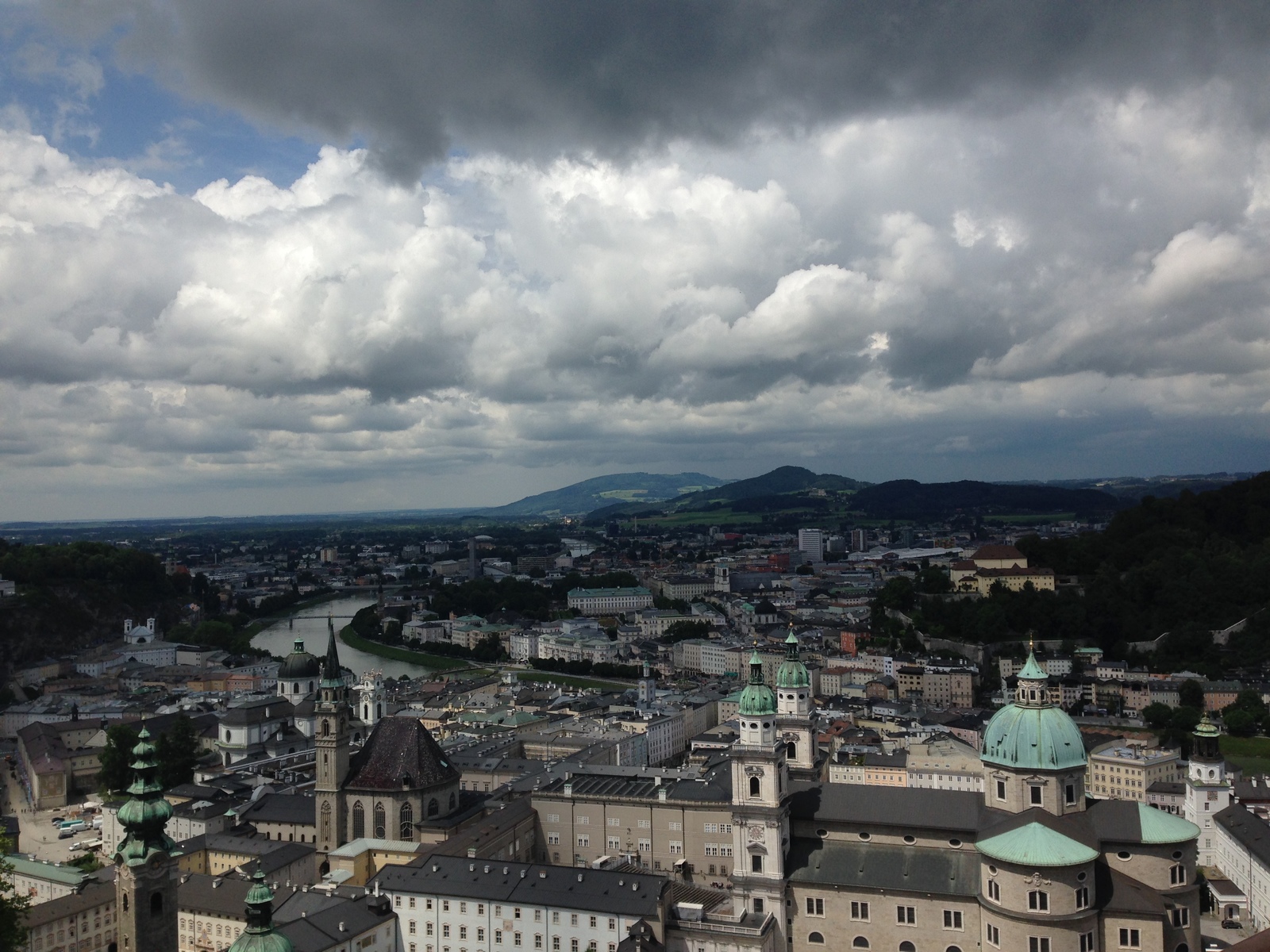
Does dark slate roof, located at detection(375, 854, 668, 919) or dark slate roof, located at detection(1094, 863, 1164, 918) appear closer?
dark slate roof, located at detection(1094, 863, 1164, 918)

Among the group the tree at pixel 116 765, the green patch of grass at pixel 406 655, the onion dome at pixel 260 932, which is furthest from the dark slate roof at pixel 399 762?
the green patch of grass at pixel 406 655

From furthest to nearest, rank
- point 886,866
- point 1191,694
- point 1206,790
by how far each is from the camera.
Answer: point 1191,694, point 1206,790, point 886,866

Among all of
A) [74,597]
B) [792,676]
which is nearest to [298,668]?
[792,676]

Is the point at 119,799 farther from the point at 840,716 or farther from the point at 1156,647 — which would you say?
the point at 1156,647

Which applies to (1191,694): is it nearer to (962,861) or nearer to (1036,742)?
(1036,742)

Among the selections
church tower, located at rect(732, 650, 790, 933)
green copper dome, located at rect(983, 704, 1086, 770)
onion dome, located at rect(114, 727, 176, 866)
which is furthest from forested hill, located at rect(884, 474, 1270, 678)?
onion dome, located at rect(114, 727, 176, 866)

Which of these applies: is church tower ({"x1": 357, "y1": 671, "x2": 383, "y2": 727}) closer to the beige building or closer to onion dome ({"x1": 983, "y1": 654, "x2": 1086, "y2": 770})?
onion dome ({"x1": 983, "y1": 654, "x2": 1086, "y2": 770})

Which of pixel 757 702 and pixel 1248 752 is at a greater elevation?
pixel 757 702
